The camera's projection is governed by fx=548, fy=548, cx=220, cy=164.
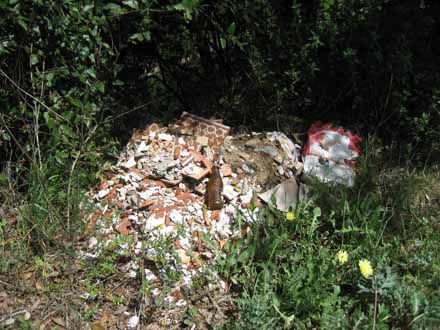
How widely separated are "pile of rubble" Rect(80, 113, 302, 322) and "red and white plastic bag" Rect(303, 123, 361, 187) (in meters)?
0.12

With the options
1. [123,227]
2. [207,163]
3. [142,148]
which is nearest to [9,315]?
[123,227]

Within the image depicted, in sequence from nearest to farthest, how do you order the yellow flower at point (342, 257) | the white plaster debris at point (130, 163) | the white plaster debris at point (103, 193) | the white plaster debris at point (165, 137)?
the yellow flower at point (342, 257)
the white plaster debris at point (103, 193)
the white plaster debris at point (130, 163)
the white plaster debris at point (165, 137)

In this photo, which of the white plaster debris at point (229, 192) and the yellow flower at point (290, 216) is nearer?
the yellow flower at point (290, 216)

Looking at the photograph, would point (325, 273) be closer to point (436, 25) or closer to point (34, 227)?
point (34, 227)

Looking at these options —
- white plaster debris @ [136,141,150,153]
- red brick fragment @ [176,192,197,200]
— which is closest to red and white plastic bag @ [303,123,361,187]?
red brick fragment @ [176,192,197,200]

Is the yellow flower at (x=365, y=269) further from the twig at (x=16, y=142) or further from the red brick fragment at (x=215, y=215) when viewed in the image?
the twig at (x=16, y=142)

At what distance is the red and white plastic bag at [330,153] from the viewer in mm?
3617

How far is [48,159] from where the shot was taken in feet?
10.7

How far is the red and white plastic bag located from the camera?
3.62 metres

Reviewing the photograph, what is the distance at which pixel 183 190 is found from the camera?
3.52 meters

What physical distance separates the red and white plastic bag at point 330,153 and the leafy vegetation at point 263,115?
0.35ft

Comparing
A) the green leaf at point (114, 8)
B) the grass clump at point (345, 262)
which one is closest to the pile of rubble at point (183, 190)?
the grass clump at point (345, 262)

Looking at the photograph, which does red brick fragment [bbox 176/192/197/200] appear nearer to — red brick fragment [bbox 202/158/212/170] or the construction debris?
the construction debris

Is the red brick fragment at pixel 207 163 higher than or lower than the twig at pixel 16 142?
lower
